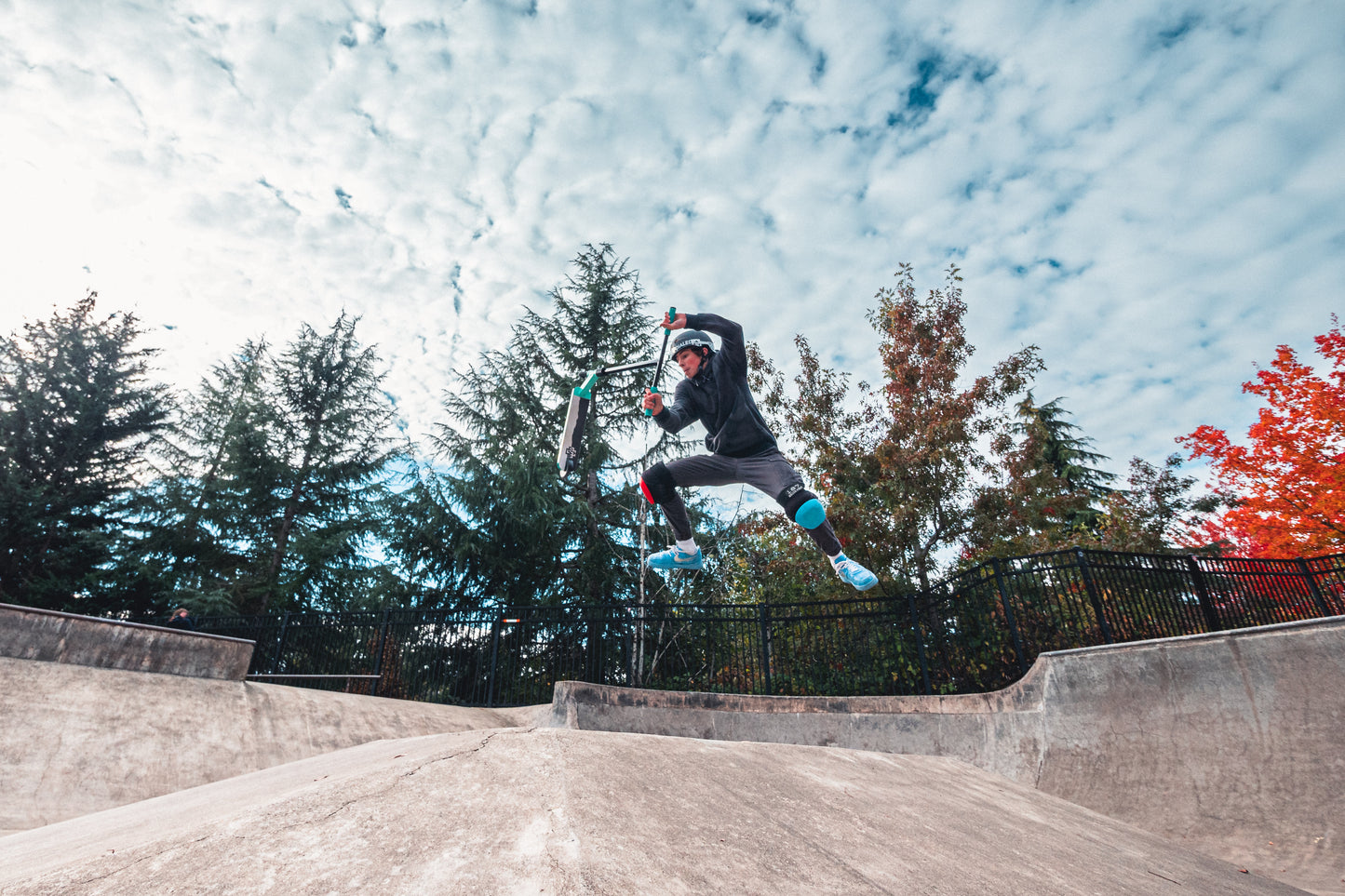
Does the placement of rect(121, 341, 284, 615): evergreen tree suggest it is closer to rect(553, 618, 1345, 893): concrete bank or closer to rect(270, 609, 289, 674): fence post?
rect(270, 609, 289, 674): fence post

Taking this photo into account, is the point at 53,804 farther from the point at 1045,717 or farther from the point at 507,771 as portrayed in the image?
the point at 1045,717

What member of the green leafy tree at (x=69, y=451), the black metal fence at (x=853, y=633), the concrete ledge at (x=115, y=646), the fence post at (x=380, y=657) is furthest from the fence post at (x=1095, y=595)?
the green leafy tree at (x=69, y=451)

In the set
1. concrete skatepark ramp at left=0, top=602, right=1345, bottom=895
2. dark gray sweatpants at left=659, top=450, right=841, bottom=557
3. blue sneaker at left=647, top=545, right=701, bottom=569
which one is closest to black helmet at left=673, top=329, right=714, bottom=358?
dark gray sweatpants at left=659, top=450, right=841, bottom=557

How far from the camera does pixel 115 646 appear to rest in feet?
24.7

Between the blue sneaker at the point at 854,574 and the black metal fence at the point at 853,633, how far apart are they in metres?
3.45

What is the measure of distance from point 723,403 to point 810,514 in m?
1.15

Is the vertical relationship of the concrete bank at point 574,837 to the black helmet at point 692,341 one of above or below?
below

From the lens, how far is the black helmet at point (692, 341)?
5.08 m

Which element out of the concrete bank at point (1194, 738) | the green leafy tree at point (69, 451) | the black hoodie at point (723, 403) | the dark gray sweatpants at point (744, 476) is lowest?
the concrete bank at point (1194, 738)

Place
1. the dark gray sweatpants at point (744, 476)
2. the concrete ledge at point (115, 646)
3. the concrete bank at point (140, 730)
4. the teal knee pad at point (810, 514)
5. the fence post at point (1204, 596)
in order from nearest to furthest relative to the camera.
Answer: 1. the teal knee pad at point (810, 514)
2. the dark gray sweatpants at point (744, 476)
3. the concrete bank at point (140, 730)
4. the concrete ledge at point (115, 646)
5. the fence post at point (1204, 596)

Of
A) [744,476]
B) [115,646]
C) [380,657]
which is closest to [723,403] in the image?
[744,476]

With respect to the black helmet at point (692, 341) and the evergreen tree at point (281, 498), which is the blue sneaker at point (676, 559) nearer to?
the black helmet at point (692, 341)

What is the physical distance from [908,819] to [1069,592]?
5814 mm

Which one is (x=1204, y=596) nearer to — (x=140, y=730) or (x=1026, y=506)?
(x=1026, y=506)
